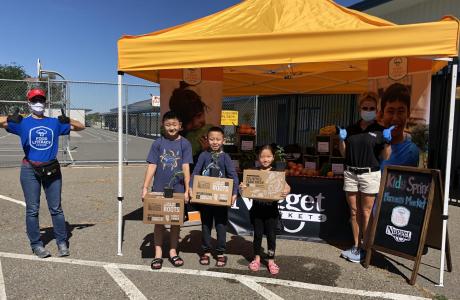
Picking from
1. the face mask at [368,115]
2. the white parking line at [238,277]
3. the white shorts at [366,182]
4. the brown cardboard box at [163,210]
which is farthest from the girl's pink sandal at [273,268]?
the face mask at [368,115]

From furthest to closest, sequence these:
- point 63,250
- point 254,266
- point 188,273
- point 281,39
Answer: point 63,250
point 254,266
point 188,273
point 281,39

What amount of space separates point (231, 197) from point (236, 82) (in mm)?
4520

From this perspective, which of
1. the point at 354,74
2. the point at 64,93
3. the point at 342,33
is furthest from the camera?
the point at 64,93

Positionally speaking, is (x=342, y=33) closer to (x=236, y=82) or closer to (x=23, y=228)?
(x=236, y=82)

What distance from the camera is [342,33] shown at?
3756 mm

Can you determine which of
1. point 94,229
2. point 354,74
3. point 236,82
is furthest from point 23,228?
point 354,74

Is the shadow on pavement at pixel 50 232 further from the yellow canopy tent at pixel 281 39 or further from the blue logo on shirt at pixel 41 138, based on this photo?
the yellow canopy tent at pixel 281 39

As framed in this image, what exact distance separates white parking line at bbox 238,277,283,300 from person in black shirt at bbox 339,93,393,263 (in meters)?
1.35

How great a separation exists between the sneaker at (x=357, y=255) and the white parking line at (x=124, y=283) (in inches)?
97.8

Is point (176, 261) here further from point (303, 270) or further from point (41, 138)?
point (41, 138)

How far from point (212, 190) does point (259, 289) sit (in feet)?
3.62

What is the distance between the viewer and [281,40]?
3920 millimetres

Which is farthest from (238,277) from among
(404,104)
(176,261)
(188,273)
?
(404,104)

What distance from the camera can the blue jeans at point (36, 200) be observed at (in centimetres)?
421
